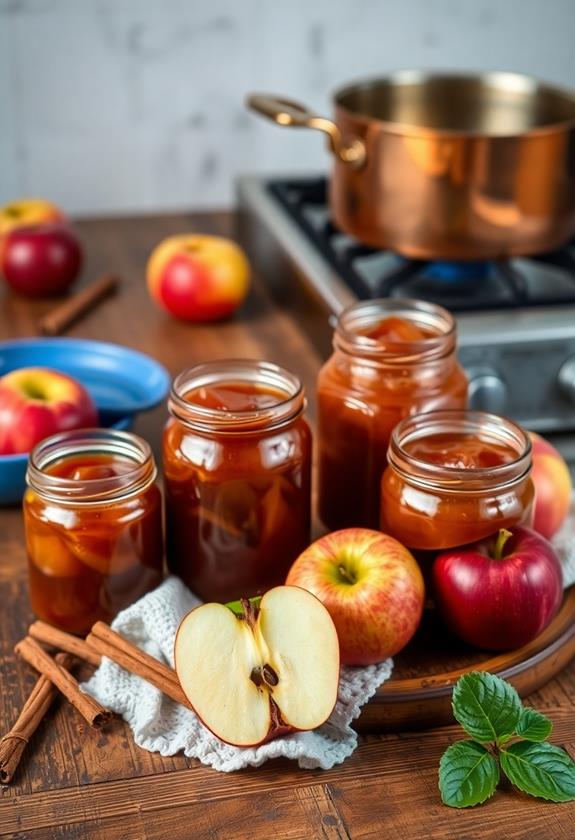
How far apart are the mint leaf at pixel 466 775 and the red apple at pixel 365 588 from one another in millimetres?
98

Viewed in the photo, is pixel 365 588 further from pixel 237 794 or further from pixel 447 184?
pixel 447 184

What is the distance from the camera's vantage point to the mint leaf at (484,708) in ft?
2.60

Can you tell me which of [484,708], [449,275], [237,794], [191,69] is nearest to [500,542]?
[484,708]

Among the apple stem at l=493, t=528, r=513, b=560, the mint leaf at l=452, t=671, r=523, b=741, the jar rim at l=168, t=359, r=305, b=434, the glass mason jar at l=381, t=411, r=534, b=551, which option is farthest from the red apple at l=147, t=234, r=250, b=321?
the mint leaf at l=452, t=671, r=523, b=741

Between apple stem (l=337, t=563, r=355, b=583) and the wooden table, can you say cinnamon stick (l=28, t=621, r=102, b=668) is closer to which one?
the wooden table

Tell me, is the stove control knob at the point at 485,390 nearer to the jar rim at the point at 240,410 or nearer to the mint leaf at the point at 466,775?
the jar rim at the point at 240,410

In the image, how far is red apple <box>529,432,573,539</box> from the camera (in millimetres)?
1015

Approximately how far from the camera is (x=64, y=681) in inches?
34.2

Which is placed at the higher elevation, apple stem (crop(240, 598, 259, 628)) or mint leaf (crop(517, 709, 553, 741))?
apple stem (crop(240, 598, 259, 628))

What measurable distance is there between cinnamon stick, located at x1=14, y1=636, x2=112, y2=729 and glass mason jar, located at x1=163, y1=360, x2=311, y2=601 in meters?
0.14

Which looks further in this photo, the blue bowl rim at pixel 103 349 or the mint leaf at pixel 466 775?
the blue bowl rim at pixel 103 349

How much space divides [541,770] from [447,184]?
68 centimetres

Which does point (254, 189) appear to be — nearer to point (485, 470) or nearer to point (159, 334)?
point (159, 334)

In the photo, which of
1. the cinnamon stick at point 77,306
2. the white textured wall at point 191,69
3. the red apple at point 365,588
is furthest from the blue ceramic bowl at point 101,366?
the white textured wall at point 191,69
